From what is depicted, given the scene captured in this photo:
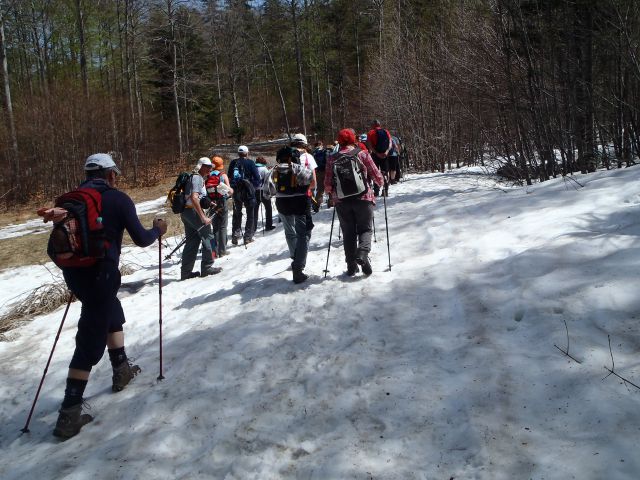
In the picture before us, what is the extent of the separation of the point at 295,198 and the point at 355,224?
85 centimetres

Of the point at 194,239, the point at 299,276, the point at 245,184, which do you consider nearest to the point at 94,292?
the point at 299,276

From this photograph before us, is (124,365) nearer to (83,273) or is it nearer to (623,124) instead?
(83,273)

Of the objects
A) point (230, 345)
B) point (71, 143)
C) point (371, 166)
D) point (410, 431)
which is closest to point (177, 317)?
point (230, 345)

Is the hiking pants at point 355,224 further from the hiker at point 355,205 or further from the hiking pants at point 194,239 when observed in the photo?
the hiking pants at point 194,239

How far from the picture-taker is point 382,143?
999 centimetres

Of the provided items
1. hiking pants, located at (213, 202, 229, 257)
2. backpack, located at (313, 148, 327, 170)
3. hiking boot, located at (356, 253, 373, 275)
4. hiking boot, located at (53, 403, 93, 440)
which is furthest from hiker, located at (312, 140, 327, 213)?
hiking boot, located at (53, 403, 93, 440)

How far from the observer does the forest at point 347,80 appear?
1087 centimetres

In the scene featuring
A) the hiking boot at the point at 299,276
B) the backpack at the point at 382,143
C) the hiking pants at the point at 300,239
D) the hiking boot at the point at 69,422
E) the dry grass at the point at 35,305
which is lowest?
the hiking boot at the point at 69,422

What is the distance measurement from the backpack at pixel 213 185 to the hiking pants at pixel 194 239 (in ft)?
3.27

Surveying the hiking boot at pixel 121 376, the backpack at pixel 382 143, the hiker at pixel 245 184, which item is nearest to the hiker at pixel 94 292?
the hiking boot at pixel 121 376

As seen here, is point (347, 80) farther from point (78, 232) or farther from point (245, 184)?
point (78, 232)

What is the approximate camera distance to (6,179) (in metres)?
21.9

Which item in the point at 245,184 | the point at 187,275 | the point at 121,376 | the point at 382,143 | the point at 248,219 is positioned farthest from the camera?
the point at 248,219

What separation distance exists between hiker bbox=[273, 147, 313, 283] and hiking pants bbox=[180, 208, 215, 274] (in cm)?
217
